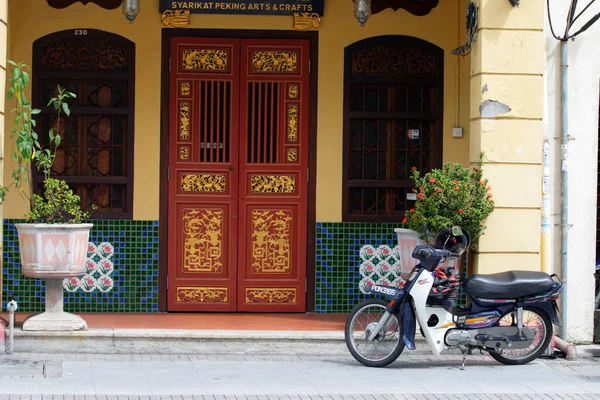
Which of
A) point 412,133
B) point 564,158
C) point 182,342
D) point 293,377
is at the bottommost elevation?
point 293,377

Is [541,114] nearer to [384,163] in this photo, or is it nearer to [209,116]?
[384,163]

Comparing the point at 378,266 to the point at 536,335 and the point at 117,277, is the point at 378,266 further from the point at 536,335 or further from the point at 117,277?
the point at 117,277

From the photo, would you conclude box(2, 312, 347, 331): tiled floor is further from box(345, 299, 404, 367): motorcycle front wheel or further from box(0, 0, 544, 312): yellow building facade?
box(345, 299, 404, 367): motorcycle front wheel

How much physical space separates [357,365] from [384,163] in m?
2.94

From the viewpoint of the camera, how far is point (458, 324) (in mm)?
10086

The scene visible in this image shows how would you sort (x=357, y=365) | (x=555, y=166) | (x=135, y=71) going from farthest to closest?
1. (x=135, y=71)
2. (x=555, y=166)
3. (x=357, y=365)

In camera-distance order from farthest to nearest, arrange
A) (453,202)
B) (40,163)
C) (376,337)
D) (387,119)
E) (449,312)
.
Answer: (387,119) < (40,163) < (453,202) < (449,312) < (376,337)

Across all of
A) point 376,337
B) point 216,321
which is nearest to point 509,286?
point 376,337

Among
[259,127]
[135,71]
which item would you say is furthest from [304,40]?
[135,71]

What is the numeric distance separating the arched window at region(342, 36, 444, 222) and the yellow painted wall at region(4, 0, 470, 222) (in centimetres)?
10

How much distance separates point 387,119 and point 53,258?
13.1 ft

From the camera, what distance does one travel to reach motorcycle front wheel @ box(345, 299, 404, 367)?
9953mm

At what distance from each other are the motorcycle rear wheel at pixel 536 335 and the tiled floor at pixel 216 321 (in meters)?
1.70

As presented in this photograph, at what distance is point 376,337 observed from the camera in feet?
32.7
